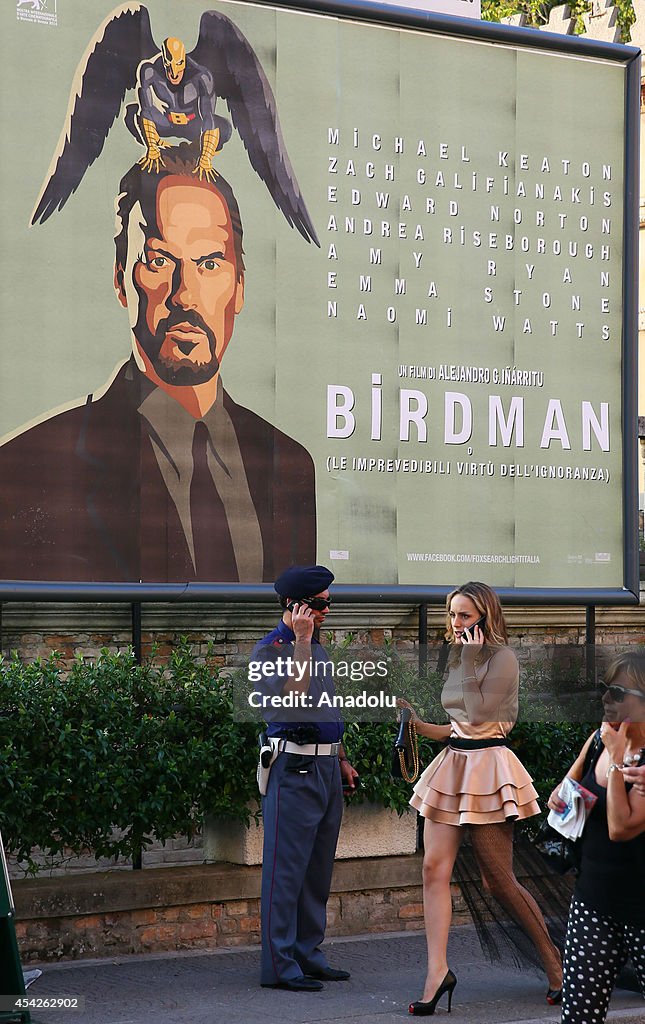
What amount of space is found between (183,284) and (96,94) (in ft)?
4.43

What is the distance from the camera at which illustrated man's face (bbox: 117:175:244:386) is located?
33.6ft

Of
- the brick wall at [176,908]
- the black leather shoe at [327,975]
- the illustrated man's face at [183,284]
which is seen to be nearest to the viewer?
the black leather shoe at [327,975]

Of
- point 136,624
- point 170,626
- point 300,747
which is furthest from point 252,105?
point 300,747

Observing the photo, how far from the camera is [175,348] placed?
10.4 meters

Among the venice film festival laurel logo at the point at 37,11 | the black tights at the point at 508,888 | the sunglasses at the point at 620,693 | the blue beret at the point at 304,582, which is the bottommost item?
the black tights at the point at 508,888

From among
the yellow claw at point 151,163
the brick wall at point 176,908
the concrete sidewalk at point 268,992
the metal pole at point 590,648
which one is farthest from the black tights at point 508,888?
the yellow claw at point 151,163

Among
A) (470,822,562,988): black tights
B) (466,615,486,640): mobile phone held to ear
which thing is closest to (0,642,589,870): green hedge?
(470,822,562,988): black tights

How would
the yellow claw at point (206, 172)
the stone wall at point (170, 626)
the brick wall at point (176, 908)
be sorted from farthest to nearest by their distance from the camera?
the stone wall at point (170, 626) → the yellow claw at point (206, 172) → the brick wall at point (176, 908)

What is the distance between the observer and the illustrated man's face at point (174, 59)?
34.0 feet

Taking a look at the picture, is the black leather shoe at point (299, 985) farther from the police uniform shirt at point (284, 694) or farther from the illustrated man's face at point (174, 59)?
the illustrated man's face at point (174, 59)

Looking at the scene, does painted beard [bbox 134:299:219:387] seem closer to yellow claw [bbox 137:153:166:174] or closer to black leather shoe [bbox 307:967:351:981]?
yellow claw [bbox 137:153:166:174]

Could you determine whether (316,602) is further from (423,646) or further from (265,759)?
(423,646)

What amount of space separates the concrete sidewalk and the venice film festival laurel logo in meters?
5.84

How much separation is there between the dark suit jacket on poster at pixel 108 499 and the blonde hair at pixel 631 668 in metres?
4.98
